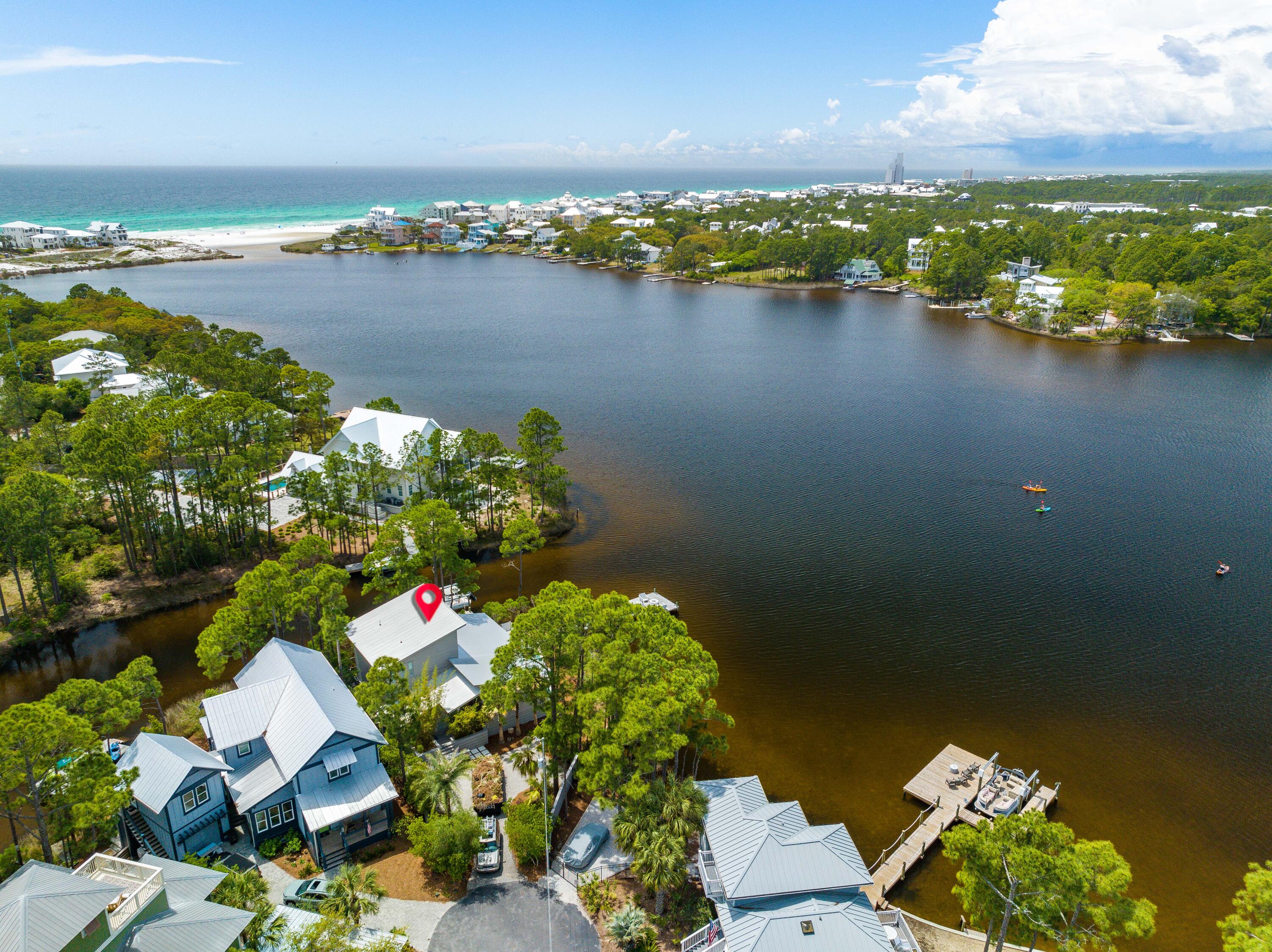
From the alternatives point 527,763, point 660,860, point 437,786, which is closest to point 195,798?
point 437,786

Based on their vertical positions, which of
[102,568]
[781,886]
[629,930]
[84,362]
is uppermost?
[84,362]

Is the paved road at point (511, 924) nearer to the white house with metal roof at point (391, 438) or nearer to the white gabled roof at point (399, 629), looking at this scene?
the white gabled roof at point (399, 629)

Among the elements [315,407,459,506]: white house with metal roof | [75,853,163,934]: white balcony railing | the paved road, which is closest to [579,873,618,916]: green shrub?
the paved road

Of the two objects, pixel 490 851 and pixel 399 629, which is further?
pixel 399 629

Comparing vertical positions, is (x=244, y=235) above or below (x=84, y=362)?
above

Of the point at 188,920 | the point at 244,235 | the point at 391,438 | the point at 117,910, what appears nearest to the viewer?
the point at 117,910

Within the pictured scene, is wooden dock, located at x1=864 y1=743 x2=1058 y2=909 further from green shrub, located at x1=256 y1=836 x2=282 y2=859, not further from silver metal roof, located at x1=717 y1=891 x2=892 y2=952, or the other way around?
green shrub, located at x1=256 y1=836 x2=282 y2=859

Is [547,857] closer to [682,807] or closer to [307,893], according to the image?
[682,807]

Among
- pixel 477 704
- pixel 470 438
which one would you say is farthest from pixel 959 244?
pixel 477 704

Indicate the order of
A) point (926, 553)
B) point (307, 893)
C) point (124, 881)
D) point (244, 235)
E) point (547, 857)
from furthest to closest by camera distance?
point (244, 235) < point (926, 553) < point (547, 857) < point (307, 893) < point (124, 881)
